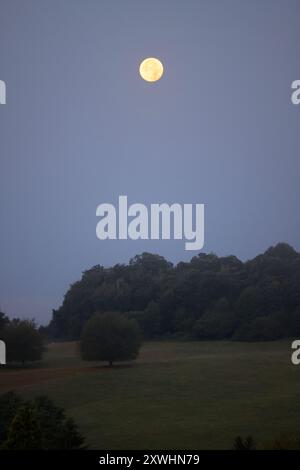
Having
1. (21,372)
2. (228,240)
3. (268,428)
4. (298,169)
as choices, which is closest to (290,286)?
(228,240)

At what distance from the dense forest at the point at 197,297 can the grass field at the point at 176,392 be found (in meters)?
0.35

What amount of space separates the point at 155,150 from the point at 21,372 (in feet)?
16.7

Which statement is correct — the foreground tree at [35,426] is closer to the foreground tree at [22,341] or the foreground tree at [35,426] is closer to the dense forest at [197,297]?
the foreground tree at [22,341]

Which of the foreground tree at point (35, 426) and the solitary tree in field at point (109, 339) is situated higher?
the solitary tree in field at point (109, 339)

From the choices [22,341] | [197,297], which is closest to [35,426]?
[22,341]

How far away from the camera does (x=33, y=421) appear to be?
9617 millimetres

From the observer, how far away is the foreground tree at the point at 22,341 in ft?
38.1

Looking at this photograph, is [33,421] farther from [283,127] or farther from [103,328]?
[283,127]

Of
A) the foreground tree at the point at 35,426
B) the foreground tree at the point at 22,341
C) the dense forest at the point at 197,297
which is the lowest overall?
the foreground tree at the point at 35,426

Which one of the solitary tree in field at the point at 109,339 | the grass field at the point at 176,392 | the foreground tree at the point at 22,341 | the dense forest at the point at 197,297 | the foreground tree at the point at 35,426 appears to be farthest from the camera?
the dense forest at the point at 197,297

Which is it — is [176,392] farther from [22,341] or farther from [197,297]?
[22,341]

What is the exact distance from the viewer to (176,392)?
443 inches

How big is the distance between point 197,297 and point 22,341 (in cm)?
359

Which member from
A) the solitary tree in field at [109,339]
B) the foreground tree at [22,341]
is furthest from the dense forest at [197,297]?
the foreground tree at [22,341]
